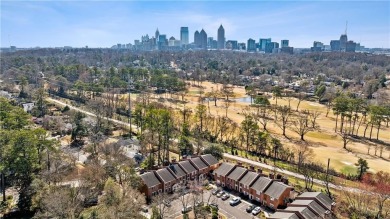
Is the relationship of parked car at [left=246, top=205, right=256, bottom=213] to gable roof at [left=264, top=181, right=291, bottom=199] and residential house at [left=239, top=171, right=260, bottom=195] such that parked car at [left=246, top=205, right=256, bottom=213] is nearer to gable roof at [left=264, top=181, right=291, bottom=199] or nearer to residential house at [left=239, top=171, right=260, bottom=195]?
gable roof at [left=264, top=181, right=291, bottom=199]

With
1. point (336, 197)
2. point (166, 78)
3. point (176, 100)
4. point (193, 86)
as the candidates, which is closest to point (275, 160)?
point (336, 197)

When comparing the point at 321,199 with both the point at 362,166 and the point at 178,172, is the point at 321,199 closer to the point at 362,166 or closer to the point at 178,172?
the point at 362,166

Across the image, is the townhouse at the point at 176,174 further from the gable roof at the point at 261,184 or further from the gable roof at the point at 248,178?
the gable roof at the point at 261,184

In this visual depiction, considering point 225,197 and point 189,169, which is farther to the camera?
point 189,169

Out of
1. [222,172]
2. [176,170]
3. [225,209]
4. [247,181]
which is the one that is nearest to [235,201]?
[225,209]

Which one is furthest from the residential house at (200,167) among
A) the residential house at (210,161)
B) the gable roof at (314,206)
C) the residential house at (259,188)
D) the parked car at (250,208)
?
the gable roof at (314,206)

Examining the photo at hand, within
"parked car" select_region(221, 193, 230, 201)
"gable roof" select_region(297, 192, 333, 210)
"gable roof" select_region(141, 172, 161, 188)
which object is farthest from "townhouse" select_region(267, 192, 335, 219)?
"gable roof" select_region(141, 172, 161, 188)

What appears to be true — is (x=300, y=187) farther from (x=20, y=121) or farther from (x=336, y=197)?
(x=20, y=121)
